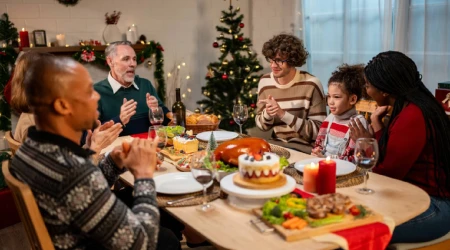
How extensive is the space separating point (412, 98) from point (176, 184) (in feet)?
3.56

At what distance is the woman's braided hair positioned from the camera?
2.01m

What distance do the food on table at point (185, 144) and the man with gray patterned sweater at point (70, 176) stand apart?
957 millimetres

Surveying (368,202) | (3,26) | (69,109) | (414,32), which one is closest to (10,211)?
(3,26)

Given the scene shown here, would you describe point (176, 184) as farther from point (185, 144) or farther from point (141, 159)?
point (185, 144)

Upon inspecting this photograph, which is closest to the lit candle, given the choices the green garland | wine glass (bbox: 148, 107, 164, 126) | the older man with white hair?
wine glass (bbox: 148, 107, 164, 126)

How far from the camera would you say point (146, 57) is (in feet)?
16.3

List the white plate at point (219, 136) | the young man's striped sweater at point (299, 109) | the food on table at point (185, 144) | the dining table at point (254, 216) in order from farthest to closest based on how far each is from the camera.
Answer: the young man's striped sweater at point (299, 109), the white plate at point (219, 136), the food on table at point (185, 144), the dining table at point (254, 216)

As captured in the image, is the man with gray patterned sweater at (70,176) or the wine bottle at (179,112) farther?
the wine bottle at (179,112)

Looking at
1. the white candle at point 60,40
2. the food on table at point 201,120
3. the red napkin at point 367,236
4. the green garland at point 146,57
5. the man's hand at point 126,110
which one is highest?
the white candle at point 60,40

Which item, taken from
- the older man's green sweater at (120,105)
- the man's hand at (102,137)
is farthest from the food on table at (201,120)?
the man's hand at (102,137)

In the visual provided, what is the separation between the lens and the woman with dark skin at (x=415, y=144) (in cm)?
191

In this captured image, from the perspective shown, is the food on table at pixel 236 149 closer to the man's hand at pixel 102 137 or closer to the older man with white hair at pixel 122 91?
the man's hand at pixel 102 137

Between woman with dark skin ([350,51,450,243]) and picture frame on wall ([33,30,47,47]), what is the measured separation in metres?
3.36

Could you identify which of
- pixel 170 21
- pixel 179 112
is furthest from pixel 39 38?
pixel 179 112
